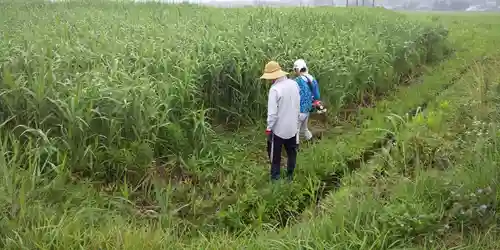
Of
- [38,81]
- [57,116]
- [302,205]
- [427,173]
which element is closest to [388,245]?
[427,173]

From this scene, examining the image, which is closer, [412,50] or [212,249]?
[212,249]

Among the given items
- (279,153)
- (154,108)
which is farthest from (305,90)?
(154,108)

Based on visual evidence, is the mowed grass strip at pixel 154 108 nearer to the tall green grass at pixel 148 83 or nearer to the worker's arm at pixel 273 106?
the tall green grass at pixel 148 83

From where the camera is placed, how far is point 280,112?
15.3ft

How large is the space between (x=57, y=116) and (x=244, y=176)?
2.17 metres

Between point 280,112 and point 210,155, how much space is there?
1098 mm

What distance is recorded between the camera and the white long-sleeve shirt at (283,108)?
4.61 metres

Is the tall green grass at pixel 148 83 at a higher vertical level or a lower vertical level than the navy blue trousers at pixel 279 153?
higher

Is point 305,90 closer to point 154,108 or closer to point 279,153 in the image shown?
point 279,153

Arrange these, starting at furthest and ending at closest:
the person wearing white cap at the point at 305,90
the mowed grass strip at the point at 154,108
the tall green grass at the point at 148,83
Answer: the person wearing white cap at the point at 305,90 → the tall green grass at the point at 148,83 → the mowed grass strip at the point at 154,108

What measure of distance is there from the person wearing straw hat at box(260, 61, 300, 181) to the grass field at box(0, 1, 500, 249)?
39cm

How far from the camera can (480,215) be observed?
3.13 metres

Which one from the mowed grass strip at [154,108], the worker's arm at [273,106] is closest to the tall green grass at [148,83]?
the mowed grass strip at [154,108]

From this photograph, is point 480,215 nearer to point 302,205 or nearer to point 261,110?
point 302,205
